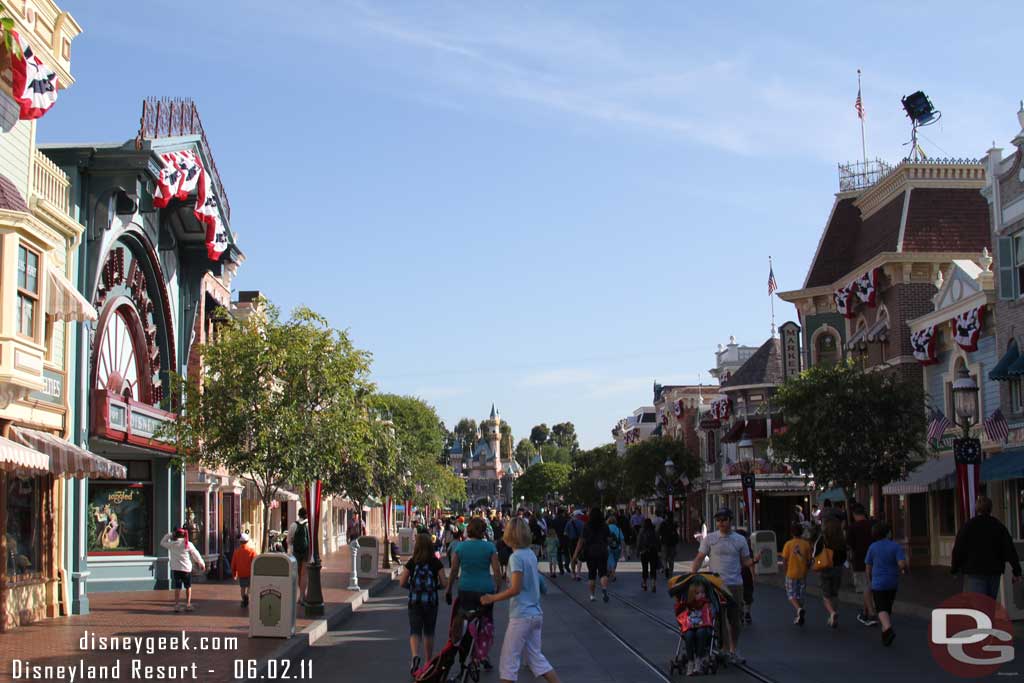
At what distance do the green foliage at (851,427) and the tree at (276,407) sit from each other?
42.3 feet

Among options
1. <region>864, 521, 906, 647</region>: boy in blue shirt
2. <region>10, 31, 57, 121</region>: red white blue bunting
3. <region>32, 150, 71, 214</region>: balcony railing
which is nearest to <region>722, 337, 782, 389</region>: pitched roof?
<region>32, 150, 71, 214</region>: balcony railing

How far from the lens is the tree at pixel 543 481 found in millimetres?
176712

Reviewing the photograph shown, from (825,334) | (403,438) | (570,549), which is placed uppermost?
(825,334)

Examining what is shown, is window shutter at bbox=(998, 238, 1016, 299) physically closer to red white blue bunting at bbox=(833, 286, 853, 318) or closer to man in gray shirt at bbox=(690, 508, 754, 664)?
red white blue bunting at bbox=(833, 286, 853, 318)

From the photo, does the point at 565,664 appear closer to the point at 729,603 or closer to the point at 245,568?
the point at 729,603

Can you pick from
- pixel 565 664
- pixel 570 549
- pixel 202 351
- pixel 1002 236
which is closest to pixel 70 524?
pixel 202 351

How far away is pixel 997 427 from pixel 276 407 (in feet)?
60.6

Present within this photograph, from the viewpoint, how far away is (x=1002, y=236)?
29859 mm

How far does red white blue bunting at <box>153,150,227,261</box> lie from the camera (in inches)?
1051

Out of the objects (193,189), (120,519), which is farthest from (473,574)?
(120,519)

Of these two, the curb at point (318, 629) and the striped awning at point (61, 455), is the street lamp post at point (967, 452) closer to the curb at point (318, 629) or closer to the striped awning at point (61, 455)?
the curb at point (318, 629)

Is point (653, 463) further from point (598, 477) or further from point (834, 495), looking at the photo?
point (834, 495)

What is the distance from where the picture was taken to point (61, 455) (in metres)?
20.0

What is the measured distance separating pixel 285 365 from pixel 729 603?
47.2 ft
